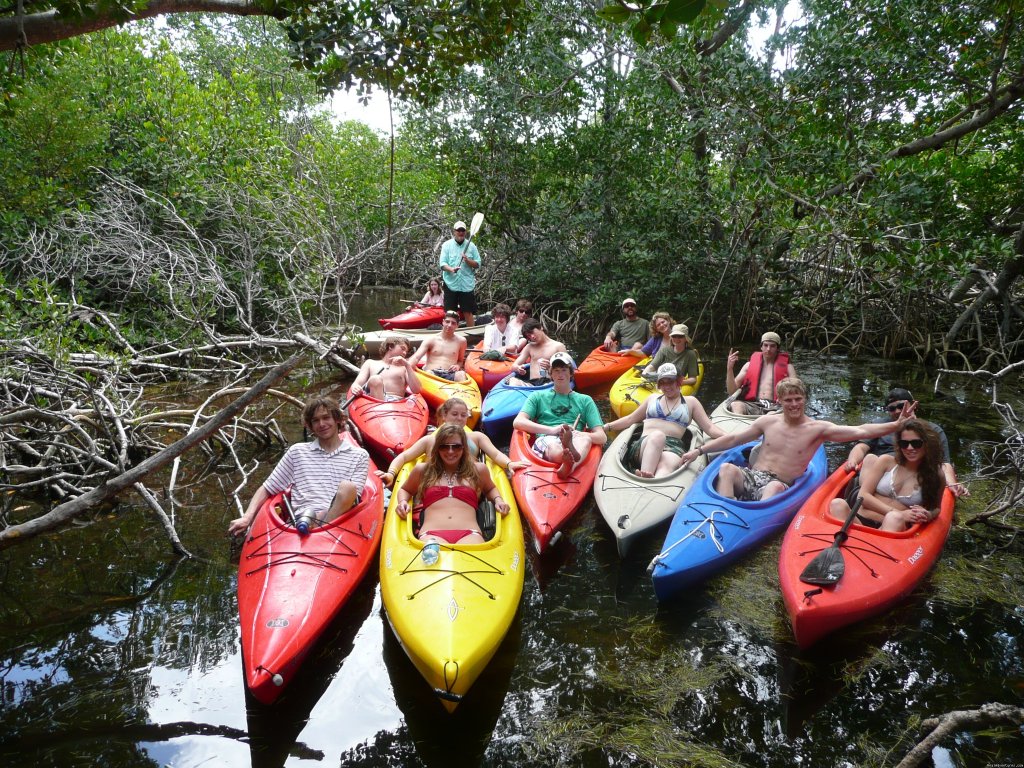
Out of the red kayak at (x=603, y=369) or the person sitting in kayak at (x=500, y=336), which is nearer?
the person sitting in kayak at (x=500, y=336)

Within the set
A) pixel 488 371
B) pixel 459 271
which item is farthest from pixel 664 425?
pixel 459 271

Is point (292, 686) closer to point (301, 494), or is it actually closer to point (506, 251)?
point (301, 494)

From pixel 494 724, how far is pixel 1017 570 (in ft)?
12.8

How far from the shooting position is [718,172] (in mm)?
12180

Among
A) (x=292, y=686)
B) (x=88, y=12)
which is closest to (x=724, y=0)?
(x=88, y=12)

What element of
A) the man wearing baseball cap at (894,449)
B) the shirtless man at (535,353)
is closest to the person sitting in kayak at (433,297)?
the shirtless man at (535,353)

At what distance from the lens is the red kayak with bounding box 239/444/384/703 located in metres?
3.26

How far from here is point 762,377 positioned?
7027 millimetres

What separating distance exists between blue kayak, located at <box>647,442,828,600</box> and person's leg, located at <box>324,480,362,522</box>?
1.99 metres

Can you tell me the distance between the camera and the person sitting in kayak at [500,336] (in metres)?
9.38

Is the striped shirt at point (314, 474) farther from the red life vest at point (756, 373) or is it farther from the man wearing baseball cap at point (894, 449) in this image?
the red life vest at point (756, 373)

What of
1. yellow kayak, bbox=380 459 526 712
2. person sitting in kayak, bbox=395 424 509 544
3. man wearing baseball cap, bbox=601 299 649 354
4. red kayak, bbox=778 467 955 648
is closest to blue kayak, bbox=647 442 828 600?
red kayak, bbox=778 467 955 648

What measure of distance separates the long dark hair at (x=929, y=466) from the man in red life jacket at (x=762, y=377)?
8.14 feet

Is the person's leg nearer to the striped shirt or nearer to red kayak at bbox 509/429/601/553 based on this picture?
the striped shirt
